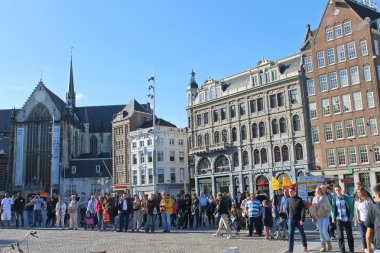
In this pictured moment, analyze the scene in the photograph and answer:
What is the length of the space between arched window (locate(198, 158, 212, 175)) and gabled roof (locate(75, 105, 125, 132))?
37.4m

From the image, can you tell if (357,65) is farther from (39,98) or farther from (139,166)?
(39,98)

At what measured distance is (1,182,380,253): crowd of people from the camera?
11469 mm

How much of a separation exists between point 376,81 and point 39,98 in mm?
61666

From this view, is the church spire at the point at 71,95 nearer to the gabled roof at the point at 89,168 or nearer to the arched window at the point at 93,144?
the arched window at the point at 93,144

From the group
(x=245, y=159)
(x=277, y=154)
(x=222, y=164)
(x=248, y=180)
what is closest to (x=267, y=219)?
(x=277, y=154)

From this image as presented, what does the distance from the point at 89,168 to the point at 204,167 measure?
98.5ft

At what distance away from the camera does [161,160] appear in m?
63.0

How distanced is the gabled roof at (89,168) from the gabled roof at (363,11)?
48.7m

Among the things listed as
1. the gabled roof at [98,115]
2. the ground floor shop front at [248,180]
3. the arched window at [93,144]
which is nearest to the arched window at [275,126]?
the ground floor shop front at [248,180]

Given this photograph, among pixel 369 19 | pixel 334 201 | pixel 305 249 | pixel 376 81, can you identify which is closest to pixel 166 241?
pixel 305 249

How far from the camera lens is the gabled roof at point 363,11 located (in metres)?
42.3

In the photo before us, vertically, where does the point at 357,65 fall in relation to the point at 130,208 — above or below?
above

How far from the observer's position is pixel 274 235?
1638cm

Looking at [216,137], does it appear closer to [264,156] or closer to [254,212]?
[264,156]
